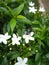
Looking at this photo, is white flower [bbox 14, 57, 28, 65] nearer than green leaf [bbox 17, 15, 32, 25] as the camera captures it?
Yes

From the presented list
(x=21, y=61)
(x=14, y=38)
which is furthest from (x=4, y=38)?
(x=21, y=61)

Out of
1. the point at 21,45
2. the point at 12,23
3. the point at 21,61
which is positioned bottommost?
the point at 21,61

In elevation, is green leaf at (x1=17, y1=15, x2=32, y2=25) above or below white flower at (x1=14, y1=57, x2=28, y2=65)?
above

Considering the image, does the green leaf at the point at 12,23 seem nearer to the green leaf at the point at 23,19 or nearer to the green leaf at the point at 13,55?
the green leaf at the point at 23,19

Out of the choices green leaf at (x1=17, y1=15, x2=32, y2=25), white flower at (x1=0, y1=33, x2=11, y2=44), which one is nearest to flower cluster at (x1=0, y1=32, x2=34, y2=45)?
white flower at (x1=0, y1=33, x2=11, y2=44)

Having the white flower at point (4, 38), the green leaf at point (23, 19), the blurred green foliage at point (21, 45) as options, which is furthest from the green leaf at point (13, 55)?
the green leaf at point (23, 19)

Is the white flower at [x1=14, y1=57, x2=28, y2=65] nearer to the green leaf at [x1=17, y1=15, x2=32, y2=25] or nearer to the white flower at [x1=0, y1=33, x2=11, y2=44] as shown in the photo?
the white flower at [x1=0, y1=33, x2=11, y2=44]

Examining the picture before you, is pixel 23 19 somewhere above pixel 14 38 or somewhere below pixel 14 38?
above

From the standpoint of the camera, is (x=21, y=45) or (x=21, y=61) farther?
(x=21, y=45)

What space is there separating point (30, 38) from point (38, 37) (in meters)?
0.06

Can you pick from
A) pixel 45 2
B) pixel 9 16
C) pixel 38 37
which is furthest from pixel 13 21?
pixel 45 2

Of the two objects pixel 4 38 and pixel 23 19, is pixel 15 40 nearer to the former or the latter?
pixel 4 38

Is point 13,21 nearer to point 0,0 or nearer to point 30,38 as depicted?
point 30,38

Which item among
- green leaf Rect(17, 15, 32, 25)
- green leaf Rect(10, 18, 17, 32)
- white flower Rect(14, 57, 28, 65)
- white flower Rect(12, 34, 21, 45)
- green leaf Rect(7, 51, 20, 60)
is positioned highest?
green leaf Rect(17, 15, 32, 25)
